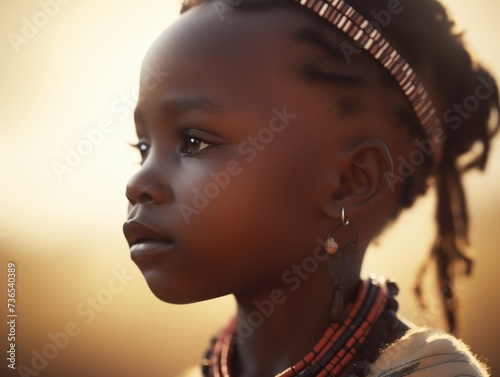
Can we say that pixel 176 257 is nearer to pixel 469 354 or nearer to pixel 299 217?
pixel 299 217

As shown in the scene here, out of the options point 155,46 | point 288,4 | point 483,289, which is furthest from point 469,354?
point 483,289

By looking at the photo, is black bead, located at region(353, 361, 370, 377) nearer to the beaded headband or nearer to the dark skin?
the dark skin

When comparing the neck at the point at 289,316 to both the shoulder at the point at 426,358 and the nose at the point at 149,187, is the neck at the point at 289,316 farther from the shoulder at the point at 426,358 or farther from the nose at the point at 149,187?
the nose at the point at 149,187

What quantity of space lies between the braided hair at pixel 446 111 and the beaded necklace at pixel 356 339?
1.19ft

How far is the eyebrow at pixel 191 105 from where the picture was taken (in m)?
1.74

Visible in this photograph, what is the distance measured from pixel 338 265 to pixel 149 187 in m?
0.60

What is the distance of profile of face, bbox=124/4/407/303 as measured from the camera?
1729 millimetres

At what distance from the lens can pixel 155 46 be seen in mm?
1932
